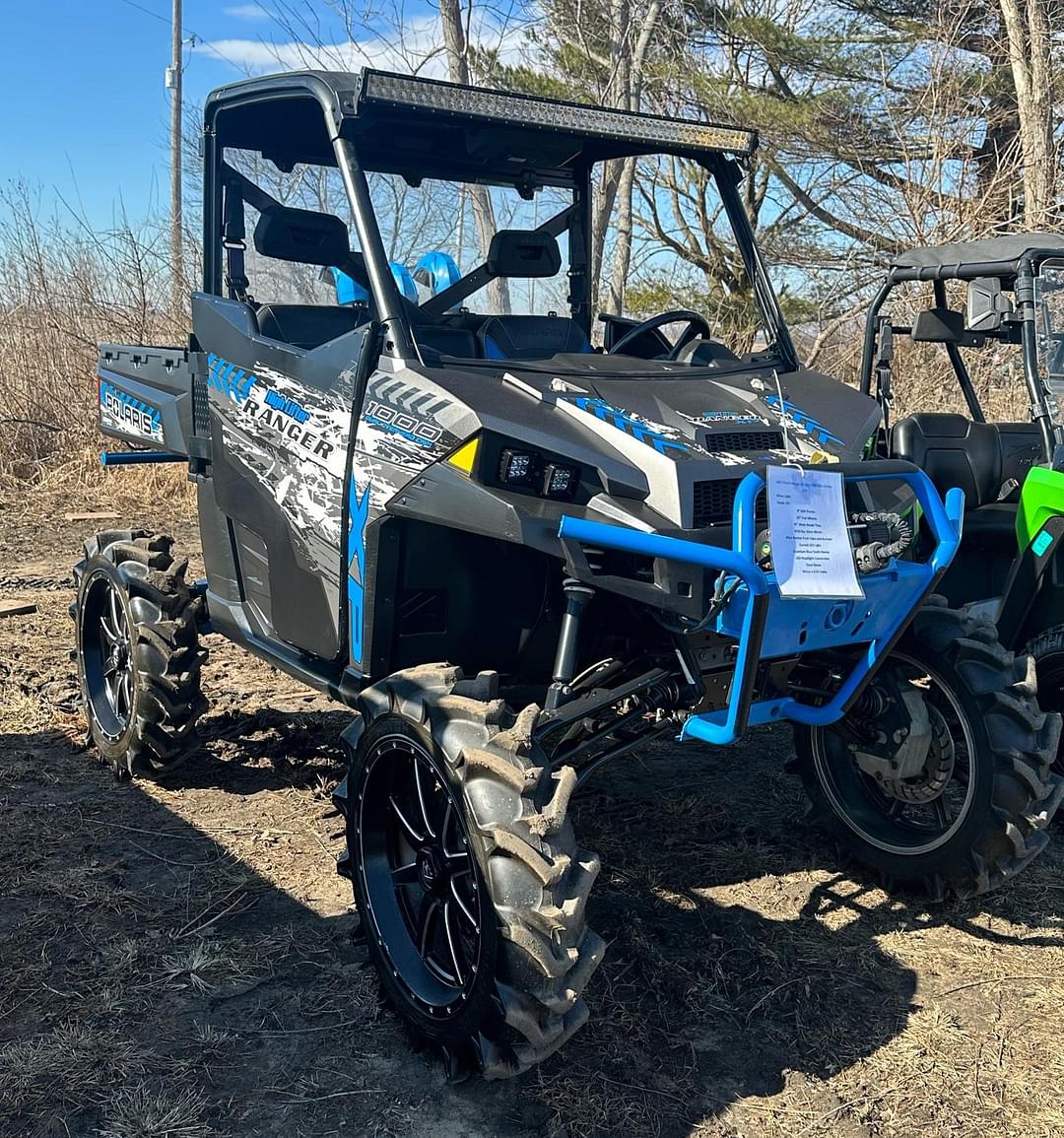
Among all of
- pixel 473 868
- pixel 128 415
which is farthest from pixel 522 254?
pixel 473 868

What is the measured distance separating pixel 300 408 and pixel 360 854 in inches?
55.3

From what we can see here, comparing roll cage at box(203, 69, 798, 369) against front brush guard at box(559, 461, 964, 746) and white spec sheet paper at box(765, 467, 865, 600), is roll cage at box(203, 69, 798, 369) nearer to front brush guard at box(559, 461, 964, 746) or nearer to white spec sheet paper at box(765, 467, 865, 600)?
front brush guard at box(559, 461, 964, 746)

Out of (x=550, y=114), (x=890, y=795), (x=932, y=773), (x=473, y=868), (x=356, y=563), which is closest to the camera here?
(x=473, y=868)

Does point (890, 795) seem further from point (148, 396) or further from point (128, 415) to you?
point (128, 415)

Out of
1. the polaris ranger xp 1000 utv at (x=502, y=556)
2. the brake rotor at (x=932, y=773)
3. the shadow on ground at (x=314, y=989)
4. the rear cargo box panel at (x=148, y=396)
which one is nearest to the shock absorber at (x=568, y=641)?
the polaris ranger xp 1000 utv at (x=502, y=556)

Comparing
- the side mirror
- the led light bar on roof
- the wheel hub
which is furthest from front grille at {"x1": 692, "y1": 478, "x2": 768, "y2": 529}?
the side mirror

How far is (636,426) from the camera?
10.6ft

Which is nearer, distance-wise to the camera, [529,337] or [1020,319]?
[529,337]

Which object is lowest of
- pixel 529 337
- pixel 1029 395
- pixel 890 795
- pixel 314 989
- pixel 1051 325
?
pixel 314 989

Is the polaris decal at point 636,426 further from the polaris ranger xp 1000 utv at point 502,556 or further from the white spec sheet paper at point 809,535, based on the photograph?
the white spec sheet paper at point 809,535

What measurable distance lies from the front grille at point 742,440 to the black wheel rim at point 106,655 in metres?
2.64

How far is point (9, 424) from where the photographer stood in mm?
11938

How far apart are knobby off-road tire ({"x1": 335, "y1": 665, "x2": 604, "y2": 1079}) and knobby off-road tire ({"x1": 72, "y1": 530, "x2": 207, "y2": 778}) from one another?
155 centimetres

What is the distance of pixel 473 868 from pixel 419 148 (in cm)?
271
